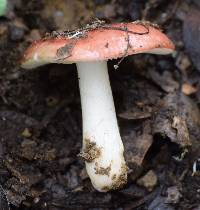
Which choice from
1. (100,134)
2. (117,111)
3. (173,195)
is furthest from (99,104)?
(173,195)

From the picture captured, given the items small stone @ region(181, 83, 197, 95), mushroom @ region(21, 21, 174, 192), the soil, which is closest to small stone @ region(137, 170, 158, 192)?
the soil

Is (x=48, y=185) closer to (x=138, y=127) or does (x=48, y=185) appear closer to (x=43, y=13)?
(x=138, y=127)

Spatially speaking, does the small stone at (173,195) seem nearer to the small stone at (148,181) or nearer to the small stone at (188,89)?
the small stone at (148,181)

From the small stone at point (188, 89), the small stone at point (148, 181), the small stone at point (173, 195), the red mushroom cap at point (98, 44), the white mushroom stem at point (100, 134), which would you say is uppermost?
the red mushroom cap at point (98, 44)

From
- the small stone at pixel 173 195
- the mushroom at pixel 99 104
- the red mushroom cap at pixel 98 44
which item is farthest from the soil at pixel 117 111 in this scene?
the red mushroom cap at pixel 98 44

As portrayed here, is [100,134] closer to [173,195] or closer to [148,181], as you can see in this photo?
[148,181]
